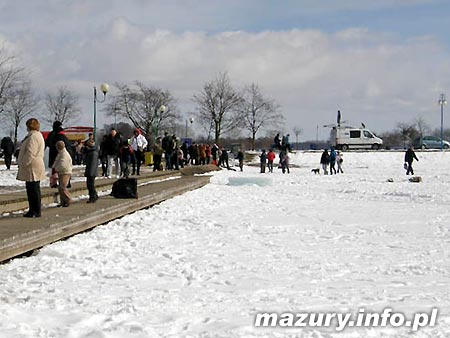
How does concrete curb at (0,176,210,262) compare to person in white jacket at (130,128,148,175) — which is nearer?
concrete curb at (0,176,210,262)

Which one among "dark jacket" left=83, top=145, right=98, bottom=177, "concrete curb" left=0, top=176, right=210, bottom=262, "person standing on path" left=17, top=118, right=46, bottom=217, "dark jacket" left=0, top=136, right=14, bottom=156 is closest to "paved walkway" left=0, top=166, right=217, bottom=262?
"concrete curb" left=0, top=176, right=210, bottom=262

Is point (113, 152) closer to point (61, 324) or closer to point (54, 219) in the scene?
point (54, 219)

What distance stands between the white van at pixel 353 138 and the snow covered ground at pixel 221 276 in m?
57.2

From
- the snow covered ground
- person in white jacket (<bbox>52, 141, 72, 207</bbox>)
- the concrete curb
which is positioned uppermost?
person in white jacket (<bbox>52, 141, 72, 207</bbox>)

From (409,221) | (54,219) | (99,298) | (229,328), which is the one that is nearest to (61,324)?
(99,298)

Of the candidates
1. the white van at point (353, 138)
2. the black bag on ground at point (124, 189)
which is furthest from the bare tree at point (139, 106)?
the black bag on ground at point (124, 189)

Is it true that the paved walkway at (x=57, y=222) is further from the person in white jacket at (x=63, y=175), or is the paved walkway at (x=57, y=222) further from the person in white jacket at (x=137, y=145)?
the person in white jacket at (x=137, y=145)

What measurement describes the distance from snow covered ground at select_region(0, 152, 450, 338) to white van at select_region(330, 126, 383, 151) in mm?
57205

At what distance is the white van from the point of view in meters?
70.5

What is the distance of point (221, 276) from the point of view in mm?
7367

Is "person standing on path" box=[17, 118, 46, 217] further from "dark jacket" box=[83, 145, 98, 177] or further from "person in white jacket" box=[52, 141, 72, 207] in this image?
"dark jacket" box=[83, 145, 98, 177]

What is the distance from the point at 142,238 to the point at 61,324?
16.2 ft

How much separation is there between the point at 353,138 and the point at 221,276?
6521 centimetres

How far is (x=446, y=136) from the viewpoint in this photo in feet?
403
